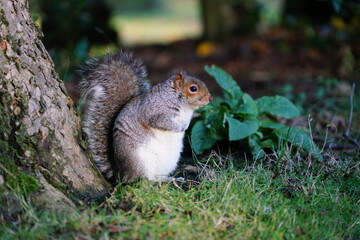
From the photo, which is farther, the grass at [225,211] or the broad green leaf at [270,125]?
the broad green leaf at [270,125]

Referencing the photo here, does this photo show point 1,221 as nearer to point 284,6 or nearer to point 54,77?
point 54,77

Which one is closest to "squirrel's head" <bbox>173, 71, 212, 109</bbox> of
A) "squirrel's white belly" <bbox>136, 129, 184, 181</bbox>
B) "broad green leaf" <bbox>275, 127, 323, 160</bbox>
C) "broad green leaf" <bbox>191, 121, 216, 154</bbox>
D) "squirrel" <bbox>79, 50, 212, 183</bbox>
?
"squirrel" <bbox>79, 50, 212, 183</bbox>

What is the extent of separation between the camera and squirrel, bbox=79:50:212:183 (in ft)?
9.20

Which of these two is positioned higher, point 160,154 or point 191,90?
point 191,90

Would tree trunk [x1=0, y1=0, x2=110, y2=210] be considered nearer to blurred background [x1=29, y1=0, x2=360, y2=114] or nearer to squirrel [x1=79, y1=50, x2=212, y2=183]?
squirrel [x1=79, y1=50, x2=212, y2=183]

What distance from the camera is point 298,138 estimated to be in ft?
10.7

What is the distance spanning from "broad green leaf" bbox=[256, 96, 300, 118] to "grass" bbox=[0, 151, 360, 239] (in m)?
0.65

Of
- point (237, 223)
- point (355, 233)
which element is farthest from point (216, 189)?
point (355, 233)

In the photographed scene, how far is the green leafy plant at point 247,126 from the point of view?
321cm

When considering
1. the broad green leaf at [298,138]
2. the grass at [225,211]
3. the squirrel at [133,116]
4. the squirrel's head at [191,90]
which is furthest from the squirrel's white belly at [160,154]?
the broad green leaf at [298,138]

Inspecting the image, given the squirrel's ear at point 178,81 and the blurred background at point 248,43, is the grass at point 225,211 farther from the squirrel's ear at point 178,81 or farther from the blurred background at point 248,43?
the blurred background at point 248,43

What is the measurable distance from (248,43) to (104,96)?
5046mm

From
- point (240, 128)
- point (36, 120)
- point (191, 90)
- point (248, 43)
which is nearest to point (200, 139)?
point (240, 128)

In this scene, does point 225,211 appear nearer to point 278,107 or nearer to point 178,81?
point 178,81
